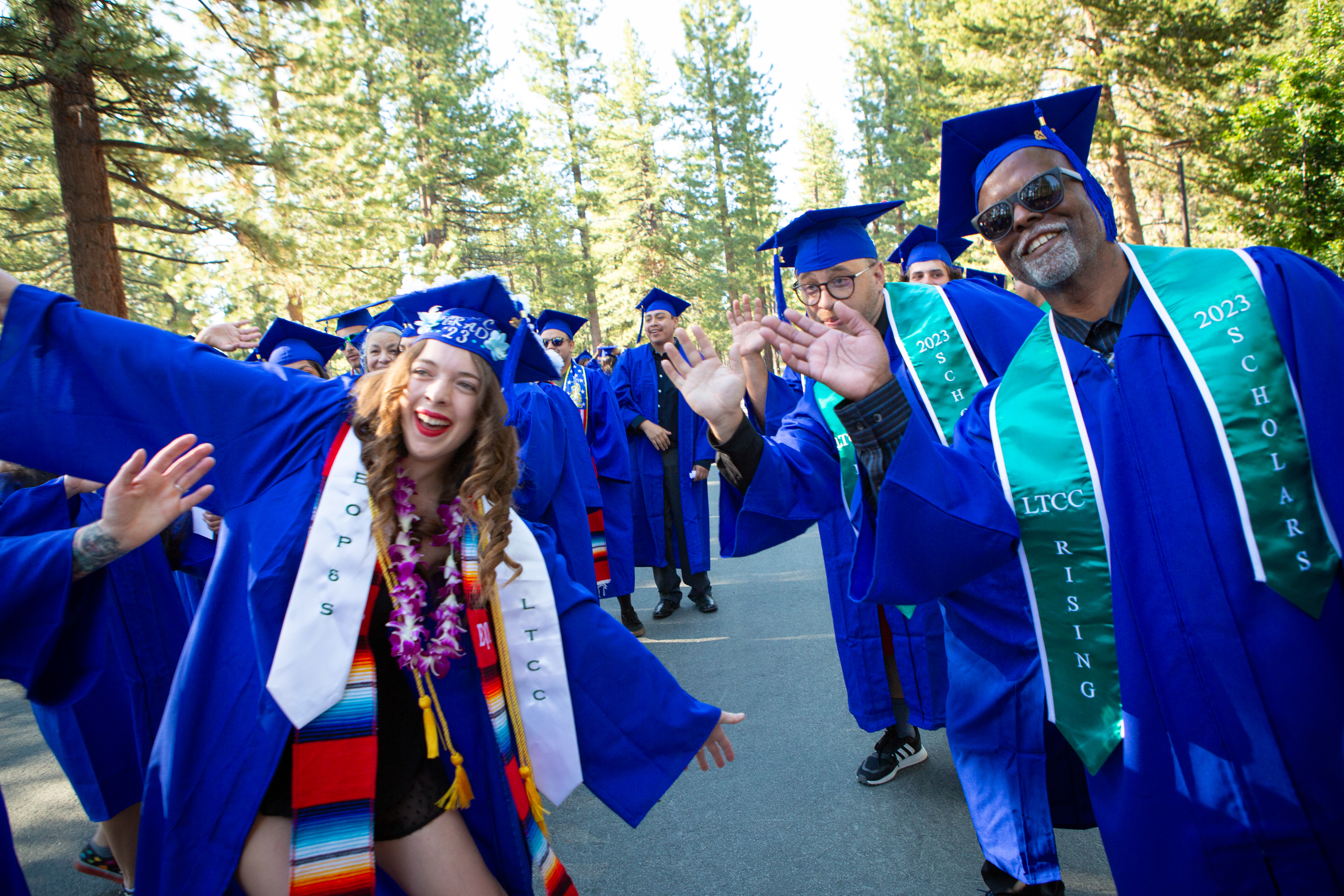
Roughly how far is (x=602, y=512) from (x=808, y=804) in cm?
323

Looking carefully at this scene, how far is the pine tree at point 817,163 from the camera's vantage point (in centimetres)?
4422

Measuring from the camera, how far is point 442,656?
6.66ft

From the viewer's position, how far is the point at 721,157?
3141 centimetres

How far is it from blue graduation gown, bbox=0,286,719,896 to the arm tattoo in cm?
18

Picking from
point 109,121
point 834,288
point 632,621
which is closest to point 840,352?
point 834,288

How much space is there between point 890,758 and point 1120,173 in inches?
622

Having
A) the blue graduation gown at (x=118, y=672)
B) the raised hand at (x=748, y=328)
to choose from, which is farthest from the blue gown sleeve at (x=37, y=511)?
the raised hand at (x=748, y=328)

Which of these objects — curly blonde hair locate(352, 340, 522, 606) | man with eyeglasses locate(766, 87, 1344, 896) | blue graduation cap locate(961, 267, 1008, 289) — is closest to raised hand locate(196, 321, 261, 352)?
curly blonde hair locate(352, 340, 522, 606)

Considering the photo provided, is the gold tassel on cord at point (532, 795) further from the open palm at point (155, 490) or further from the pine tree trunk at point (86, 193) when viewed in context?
the pine tree trunk at point (86, 193)

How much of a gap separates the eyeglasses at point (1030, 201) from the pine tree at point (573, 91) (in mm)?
25562

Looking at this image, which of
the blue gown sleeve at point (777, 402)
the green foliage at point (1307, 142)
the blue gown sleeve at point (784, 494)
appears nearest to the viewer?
the blue gown sleeve at point (784, 494)

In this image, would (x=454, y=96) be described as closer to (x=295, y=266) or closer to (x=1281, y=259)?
(x=295, y=266)

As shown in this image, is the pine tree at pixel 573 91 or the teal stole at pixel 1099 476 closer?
the teal stole at pixel 1099 476

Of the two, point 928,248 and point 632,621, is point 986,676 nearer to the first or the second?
point 928,248
